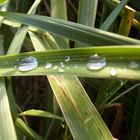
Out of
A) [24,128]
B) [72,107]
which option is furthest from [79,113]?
[24,128]

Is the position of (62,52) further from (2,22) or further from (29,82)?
(29,82)

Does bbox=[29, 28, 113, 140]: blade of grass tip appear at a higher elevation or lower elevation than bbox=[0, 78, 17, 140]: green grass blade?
higher

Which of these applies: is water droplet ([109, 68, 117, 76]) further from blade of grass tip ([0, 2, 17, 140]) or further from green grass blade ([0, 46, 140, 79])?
blade of grass tip ([0, 2, 17, 140])

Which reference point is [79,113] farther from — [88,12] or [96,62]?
[88,12]

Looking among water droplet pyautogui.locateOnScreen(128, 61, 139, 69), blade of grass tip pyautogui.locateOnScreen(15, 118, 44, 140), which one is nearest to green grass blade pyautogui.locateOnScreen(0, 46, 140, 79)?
water droplet pyautogui.locateOnScreen(128, 61, 139, 69)

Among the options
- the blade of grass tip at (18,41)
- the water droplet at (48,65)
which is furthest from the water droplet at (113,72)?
the blade of grass tip at (18,41)

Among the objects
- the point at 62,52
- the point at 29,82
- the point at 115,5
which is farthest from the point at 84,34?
the point at 29,82
